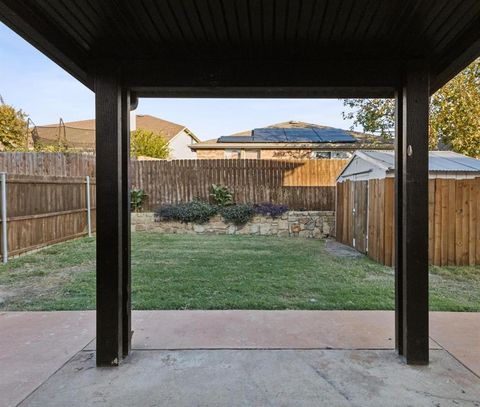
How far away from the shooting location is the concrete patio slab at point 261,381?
2.53 meters

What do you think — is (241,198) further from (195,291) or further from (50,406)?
(50,406)

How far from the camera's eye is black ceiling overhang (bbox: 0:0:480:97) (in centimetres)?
239

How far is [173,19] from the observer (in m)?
2.56

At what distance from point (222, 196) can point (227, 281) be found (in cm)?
607

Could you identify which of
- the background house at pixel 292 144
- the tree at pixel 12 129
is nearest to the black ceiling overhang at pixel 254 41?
the background house at pixel 292 144

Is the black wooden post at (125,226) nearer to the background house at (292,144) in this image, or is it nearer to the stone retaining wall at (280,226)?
the stone retaining wall at (280,226)

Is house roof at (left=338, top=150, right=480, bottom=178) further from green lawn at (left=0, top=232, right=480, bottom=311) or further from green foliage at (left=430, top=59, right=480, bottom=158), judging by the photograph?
green foliage at (left=430, top=59, right=480, bottom=158)

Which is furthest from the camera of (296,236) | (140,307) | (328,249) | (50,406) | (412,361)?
(296,236)

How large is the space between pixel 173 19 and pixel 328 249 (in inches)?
284

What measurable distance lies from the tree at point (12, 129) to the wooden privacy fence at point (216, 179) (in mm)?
6276

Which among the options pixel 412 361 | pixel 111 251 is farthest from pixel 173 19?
pixel 412 361

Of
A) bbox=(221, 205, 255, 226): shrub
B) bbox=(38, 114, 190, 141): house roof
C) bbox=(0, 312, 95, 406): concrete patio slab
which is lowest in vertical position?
bbox=(0, 312, 95, 406): concrete patio slab

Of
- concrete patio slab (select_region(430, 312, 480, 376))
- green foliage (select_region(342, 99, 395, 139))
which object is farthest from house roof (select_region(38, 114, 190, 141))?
concrete patio slab (select_region(430, 312, 480, 376))

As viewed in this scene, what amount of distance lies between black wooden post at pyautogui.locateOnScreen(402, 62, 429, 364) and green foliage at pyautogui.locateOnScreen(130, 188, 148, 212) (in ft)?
32.1
